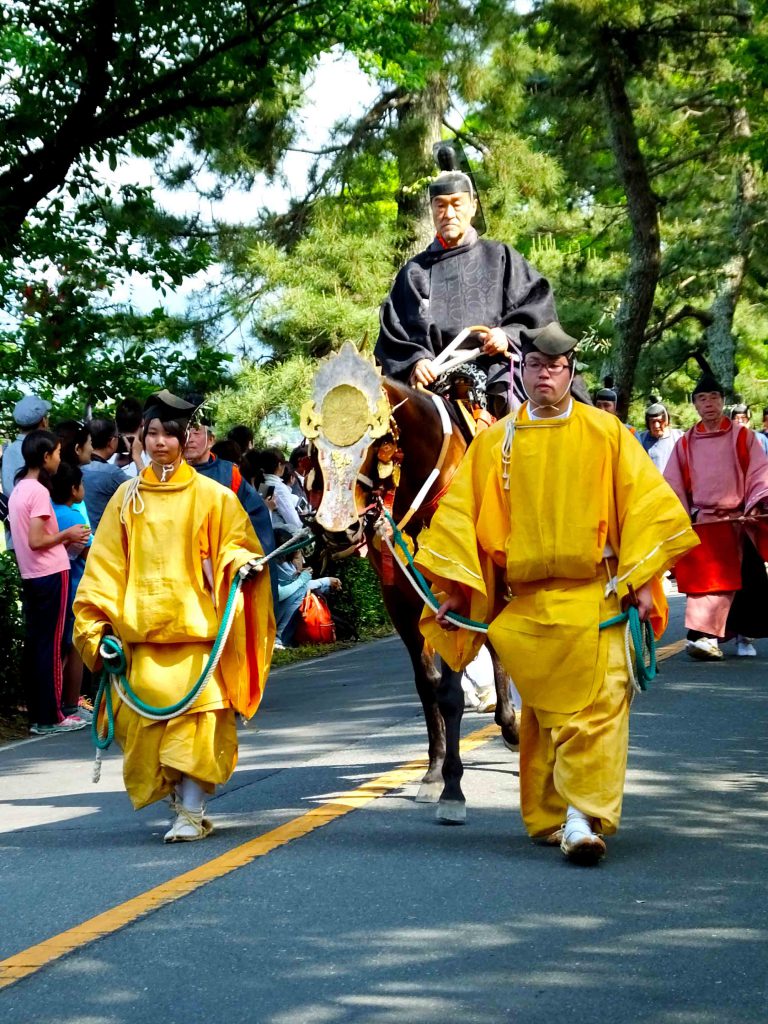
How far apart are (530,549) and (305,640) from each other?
9827 millimetres

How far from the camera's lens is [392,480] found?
24.2 ft

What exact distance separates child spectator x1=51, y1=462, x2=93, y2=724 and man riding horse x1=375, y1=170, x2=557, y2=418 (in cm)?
370

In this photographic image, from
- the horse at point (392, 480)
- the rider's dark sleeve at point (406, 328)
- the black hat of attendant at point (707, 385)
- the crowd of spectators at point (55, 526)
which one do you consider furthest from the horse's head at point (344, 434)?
the black hat of attendant at point (707, 385)

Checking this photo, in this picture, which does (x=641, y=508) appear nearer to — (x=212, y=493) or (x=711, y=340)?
(x=212, y=493)

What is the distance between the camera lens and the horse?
23.3ft

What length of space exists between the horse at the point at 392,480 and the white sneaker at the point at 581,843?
3.04 ft

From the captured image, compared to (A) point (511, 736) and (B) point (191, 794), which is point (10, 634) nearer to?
(A) point (511, 736)

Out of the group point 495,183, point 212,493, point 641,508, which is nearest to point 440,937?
point 641,508

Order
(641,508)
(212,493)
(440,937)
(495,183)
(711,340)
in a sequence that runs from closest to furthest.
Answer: (440,937) < (641,508) < (212,493) < (495,183) < (711,340)

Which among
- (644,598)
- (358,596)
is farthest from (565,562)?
(358,596)

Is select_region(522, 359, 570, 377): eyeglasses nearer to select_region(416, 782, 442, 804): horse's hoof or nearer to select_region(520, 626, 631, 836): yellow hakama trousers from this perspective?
select_region(520, 626, 631, 836): yellow hakama trousers

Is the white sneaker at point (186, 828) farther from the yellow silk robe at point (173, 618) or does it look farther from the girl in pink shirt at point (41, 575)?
the girl in pink shirt at point (41, 575)

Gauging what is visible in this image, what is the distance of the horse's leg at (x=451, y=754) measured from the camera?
7.17 meters

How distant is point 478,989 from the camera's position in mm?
4770
